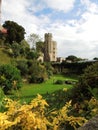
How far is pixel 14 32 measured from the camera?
7125 centimetres

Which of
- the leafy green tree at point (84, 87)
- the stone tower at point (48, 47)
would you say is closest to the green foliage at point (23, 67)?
the leafy green tree at point (84, 87)

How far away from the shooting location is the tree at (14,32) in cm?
7094

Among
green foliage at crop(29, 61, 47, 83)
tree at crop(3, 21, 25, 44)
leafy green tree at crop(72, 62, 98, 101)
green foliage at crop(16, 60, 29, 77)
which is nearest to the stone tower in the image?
tree at crop(3, 21, 25, 44)

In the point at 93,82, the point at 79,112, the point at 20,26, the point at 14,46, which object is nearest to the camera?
the point at 79,112

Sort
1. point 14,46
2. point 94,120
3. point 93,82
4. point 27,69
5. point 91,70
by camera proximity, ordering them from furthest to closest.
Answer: point 14,46 → point 27,69 → point 91,70 → point 93,82 → point 94,120

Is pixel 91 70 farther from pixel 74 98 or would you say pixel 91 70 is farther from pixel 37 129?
pixel 37 129

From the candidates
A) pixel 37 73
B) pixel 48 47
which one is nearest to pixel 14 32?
pixel 37 73

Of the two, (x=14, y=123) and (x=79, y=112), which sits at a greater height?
(x=14, y=123)

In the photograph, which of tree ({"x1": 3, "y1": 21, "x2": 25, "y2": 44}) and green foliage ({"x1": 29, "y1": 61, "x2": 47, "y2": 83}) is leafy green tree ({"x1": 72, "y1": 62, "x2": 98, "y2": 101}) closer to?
green foliage ({"x1": 29, "y1": 61, "x2": 47, "y2": 83})

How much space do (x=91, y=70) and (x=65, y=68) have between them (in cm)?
7330

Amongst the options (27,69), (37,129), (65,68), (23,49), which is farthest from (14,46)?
(37,129)

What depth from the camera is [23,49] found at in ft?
201

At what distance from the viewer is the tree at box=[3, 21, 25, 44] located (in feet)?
233

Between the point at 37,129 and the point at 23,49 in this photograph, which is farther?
the point at 23,49
